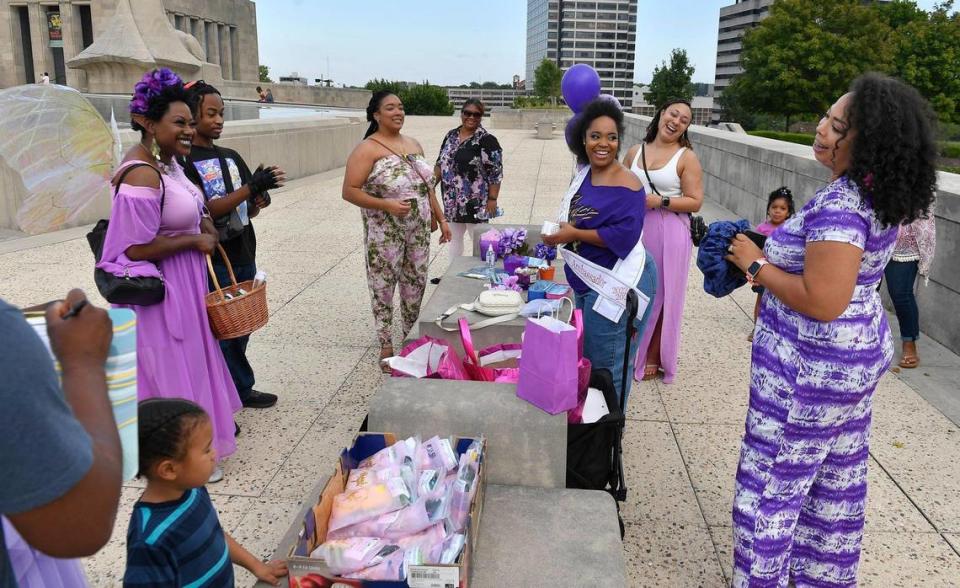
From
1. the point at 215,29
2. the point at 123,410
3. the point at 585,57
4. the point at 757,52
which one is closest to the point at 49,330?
the point at 123,410

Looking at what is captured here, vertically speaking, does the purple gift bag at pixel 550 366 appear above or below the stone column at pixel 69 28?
below

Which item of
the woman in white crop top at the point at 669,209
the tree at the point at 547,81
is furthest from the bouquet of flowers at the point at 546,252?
the tree at the point at 547,81

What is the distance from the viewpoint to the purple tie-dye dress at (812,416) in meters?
2.44

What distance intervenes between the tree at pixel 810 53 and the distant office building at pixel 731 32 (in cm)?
10550

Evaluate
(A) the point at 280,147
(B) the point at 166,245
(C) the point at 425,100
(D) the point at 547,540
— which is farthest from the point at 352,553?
(C) the point at 425,100

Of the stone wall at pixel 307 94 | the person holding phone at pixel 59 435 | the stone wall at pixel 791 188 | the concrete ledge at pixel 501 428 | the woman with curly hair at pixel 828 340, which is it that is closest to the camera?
the person holding phone at pixel 59 435

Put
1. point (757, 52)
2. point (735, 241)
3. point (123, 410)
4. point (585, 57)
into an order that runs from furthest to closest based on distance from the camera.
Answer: point (585, 57) < point (757, 52) < point (735, 241) < point (123, 410)

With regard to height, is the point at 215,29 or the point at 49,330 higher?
the point at 215,29

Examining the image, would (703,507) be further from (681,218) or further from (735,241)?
(681,218)

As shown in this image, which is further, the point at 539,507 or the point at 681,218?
the point at 681,218

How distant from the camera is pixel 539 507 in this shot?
9.39ft

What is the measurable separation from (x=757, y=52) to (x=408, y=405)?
4692cm

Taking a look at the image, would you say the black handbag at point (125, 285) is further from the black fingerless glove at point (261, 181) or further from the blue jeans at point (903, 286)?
the blue jeans at point (903, 286)

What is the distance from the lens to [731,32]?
159000mm
